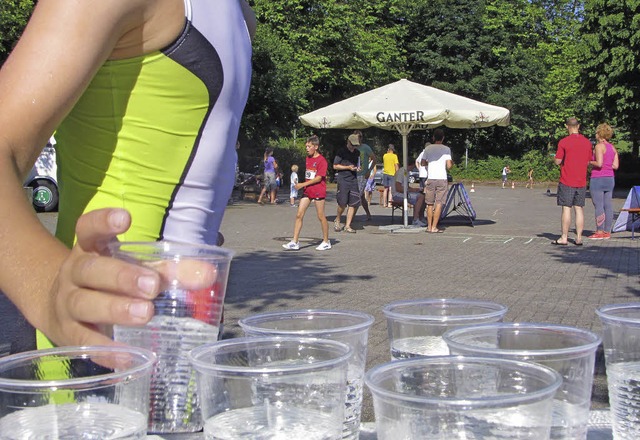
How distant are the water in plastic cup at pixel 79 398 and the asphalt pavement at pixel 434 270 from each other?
1788 millimetres

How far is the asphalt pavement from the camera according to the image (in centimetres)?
847

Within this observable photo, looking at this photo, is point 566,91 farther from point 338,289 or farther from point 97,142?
point 97,142

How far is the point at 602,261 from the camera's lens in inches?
468

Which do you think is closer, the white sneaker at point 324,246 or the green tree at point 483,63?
the white sneaker at point 324,246

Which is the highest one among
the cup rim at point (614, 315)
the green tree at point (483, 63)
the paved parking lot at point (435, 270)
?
the green tree at point (483, 63)

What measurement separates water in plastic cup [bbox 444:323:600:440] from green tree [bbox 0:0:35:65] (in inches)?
910

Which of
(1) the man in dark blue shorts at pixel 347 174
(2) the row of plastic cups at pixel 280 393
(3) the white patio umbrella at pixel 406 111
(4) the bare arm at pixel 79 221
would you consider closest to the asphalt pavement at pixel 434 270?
(1) the man in dark blue shorts at pixel 347 174

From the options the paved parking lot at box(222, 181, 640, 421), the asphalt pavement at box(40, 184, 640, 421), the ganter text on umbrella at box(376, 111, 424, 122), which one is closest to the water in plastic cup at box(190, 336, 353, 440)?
the asphalt pavement at box(40, 184, 640, 421)

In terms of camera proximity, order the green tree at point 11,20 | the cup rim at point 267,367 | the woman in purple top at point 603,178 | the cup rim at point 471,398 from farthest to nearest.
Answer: the green tree at point 11,20 → the woman in purple top at point 603,178 → the cup rim at point 267,367 → the cup rim at point 471,398

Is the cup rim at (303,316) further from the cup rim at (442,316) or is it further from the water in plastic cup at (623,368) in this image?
the water in plastic cup at (623,368)

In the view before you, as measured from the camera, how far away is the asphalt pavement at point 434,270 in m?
8.47

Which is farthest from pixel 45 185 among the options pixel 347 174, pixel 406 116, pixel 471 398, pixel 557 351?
pixel 471 398

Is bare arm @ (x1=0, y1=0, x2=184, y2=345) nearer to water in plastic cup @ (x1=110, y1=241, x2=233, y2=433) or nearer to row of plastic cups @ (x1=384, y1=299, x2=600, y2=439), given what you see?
water in plastic cup @ (x1=110, y1=241, x2=233, y2=433)

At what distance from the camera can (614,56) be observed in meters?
32.3
